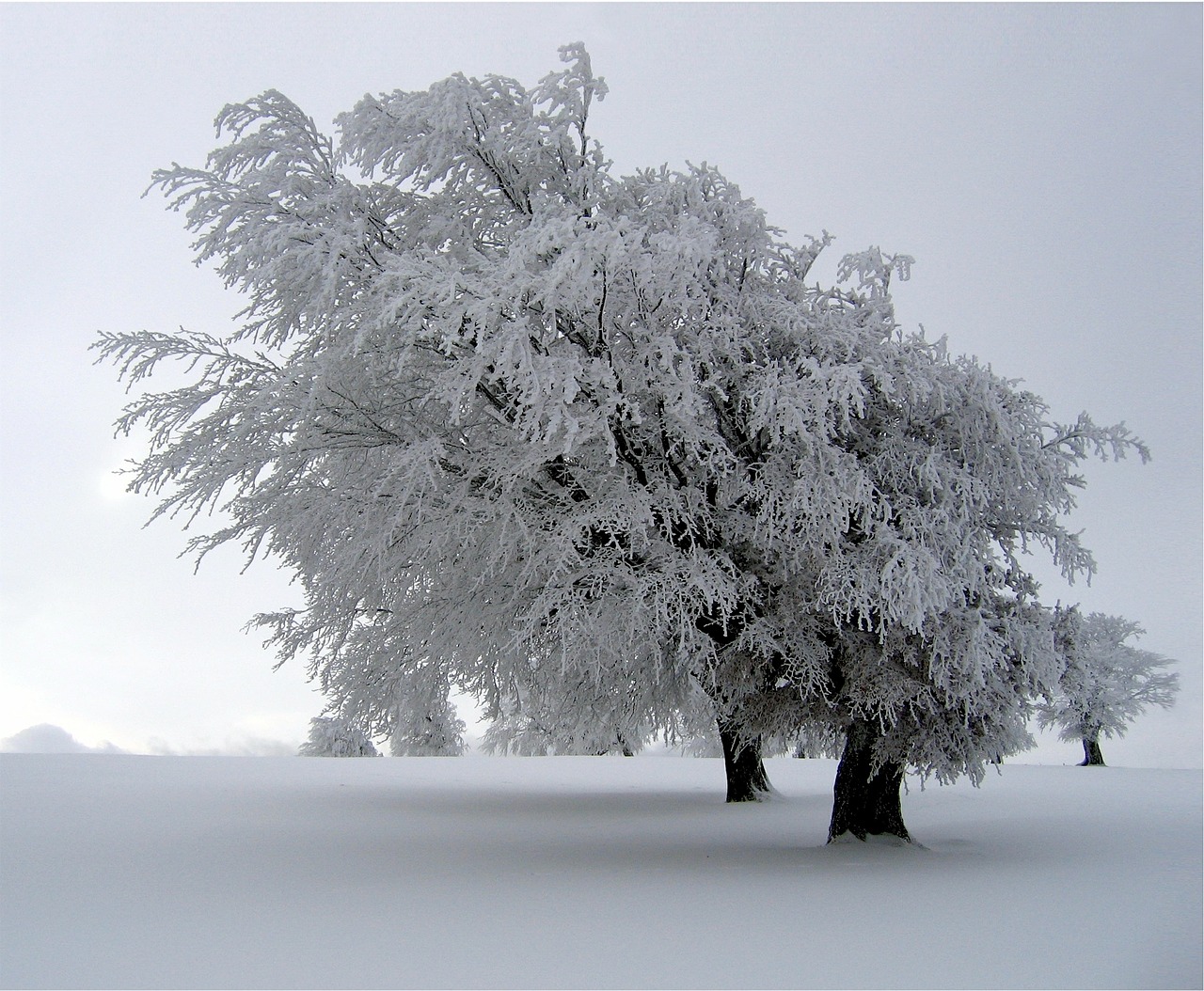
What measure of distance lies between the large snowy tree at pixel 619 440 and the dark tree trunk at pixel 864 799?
3cm

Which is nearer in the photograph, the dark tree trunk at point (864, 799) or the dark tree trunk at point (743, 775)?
the dark tree trunk at point (864, 799)

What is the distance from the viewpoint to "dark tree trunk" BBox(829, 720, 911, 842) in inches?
384

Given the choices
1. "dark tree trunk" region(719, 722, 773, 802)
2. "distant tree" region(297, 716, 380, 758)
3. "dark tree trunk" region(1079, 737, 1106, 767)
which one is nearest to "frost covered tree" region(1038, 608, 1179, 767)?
"dark tree trunk" region(1079, 737, 1106, 767)

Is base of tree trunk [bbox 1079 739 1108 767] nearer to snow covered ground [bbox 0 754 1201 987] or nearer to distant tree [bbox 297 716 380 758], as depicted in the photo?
snow covered ground [bbox 0 754 1201 987]

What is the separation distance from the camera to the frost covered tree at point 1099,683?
9.28m

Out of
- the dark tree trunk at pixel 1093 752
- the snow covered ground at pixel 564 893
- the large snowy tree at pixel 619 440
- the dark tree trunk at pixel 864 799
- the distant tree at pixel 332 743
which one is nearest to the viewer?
the snow covered ground at pixel 564 893

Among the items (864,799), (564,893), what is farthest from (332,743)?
(564,893)

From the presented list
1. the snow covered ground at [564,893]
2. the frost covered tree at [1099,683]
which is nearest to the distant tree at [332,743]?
the snow covered ground at [564,893]

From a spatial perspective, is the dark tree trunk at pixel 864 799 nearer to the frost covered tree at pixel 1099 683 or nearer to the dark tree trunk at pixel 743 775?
the frost covered tree at pixel 1099 683

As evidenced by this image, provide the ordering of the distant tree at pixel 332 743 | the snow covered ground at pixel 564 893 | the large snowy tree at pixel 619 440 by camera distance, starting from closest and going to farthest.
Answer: the snow covered ground at pixel 564 893 < the large snowy tree at pixel 619 440 < the distant tree at pixel 332 743

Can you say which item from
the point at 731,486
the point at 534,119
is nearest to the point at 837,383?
the point at 731,486

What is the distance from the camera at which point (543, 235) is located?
24.5 ft

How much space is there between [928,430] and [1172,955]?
16.2ft

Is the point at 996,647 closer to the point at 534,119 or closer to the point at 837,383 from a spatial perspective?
the point at 837,383
